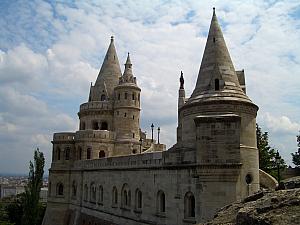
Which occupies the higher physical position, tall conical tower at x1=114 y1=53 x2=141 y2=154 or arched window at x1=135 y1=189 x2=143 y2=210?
tall conical tower at x1=114 y1=53 x2=141 y2=154

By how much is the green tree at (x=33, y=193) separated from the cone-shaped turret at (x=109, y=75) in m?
8.51

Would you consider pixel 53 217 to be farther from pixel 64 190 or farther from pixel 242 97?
pixel 242 97

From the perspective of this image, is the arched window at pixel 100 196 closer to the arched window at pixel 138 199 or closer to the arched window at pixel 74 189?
the arched window at pixel 74 189

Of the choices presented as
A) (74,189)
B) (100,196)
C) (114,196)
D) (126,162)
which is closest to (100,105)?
(74,189)

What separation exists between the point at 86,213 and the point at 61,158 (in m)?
6.79

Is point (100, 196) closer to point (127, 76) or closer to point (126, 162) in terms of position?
point (126, 162)

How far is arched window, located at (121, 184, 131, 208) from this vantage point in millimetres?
22234

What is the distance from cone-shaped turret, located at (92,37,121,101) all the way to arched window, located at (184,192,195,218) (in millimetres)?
23042

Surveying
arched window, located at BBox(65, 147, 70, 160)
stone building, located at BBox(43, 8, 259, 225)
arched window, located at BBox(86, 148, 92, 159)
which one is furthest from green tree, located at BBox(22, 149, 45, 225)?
arched window, located at BBox(86, 148, 92, 159)

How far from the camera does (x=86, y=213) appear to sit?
29.5 meters

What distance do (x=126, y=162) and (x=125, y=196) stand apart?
87.1 inches

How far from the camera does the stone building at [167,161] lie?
13867 millimetres

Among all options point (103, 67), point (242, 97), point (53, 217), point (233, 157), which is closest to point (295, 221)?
point (233, 157)

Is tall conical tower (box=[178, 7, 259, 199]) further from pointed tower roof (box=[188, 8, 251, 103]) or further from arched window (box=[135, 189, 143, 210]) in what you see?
arched window (box=[135, 189, 143, 210])
